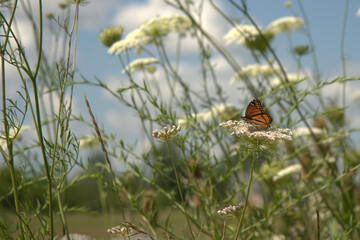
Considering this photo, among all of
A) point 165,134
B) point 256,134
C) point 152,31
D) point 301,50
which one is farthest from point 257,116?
point 301,50

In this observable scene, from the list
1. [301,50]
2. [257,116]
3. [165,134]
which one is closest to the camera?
[165,134]

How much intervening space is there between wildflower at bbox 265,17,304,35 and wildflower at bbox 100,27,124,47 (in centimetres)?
111

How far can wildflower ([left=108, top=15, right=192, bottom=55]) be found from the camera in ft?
8.76

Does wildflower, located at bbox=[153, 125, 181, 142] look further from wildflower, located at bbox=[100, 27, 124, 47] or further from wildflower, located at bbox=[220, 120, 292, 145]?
wildflower, located at bbox=[100, 27, 124, 47]

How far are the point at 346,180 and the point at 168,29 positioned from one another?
1643 mm

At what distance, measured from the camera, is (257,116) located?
1.30 m

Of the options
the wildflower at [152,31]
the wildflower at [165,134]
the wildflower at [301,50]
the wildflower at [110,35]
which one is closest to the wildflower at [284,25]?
the wildflower at [301,50]

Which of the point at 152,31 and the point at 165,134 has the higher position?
the point at 152,31

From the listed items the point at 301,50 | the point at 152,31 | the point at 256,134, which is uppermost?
the point at 152,31

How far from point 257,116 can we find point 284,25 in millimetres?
2221

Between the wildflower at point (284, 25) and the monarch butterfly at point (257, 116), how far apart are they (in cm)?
202

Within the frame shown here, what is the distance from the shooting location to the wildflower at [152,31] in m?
2.67

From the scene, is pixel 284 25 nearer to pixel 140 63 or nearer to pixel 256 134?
→ pixel 140 63

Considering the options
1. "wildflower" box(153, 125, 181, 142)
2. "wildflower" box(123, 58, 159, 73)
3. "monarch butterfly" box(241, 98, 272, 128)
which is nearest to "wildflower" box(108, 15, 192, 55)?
"wildflower" box(123, 58, 159, 73)
